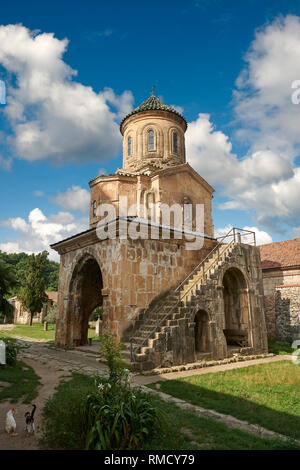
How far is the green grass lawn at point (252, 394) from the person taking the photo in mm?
6024

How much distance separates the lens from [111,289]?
40.0ft

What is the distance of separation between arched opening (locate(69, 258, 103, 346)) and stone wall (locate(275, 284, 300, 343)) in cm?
1301

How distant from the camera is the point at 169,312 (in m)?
11.5

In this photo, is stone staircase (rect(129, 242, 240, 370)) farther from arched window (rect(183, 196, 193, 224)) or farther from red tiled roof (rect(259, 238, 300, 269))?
red tiled roof (rect(259, 238, 300, 269))

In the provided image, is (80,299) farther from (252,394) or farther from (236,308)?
(252,394)

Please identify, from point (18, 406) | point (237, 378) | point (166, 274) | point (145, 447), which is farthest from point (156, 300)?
point (145, 447)

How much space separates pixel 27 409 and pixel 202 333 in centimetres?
851

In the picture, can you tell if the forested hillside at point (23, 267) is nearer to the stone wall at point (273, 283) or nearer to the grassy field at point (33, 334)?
the grassy field at point (33, 334)

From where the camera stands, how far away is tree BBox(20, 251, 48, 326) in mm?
35438

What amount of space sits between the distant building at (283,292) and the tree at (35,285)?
25.4 metres

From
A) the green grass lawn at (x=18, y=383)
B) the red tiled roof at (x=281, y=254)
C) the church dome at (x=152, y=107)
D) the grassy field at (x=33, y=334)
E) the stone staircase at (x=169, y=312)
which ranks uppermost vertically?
A: the church dome at (x=152, y=107)

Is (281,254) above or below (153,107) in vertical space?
below

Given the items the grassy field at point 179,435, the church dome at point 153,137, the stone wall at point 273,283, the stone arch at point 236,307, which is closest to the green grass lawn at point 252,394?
the grassy field at point 179,435

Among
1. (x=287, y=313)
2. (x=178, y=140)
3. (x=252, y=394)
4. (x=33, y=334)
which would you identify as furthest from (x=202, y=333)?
(x=33, y=334)
